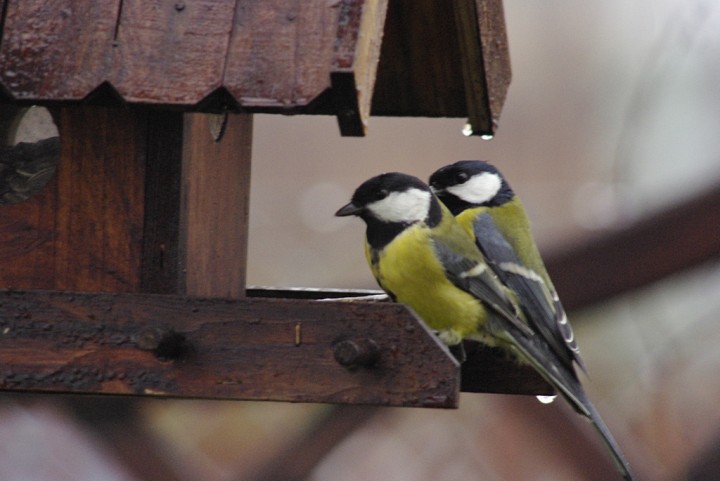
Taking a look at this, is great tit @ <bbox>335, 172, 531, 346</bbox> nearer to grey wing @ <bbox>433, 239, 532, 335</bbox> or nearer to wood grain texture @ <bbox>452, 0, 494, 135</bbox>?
grey wing @ <bbox>433, 239, 532, 335</bbox>

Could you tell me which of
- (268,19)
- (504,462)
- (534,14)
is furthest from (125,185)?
(534,14)

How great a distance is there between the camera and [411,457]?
3824 millimetres

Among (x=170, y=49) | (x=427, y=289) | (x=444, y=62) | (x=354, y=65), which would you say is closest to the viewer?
(x=354, y=65)

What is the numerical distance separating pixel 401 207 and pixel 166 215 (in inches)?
29.7

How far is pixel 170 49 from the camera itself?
214cm

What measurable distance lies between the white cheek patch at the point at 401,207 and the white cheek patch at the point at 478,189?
1.90ft

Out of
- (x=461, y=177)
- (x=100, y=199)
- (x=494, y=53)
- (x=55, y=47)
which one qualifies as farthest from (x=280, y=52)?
(x=461, y=177)

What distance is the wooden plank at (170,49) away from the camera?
→ 210cm

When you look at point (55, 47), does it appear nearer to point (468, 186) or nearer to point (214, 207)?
point (214, 207)

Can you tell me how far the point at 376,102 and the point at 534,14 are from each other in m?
3.24

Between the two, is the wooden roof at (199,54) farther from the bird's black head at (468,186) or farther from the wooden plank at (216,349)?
the bird's black head at (468,186)

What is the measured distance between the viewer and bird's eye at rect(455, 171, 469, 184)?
11.7 feet

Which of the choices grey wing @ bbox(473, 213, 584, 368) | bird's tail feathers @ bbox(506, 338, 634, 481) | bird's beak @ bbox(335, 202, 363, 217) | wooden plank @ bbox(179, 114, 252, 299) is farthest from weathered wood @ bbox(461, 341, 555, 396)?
wooden plank @ bbox(179, 114, 252, 299)

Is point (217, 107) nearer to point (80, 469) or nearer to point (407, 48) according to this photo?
point (407, 48)
